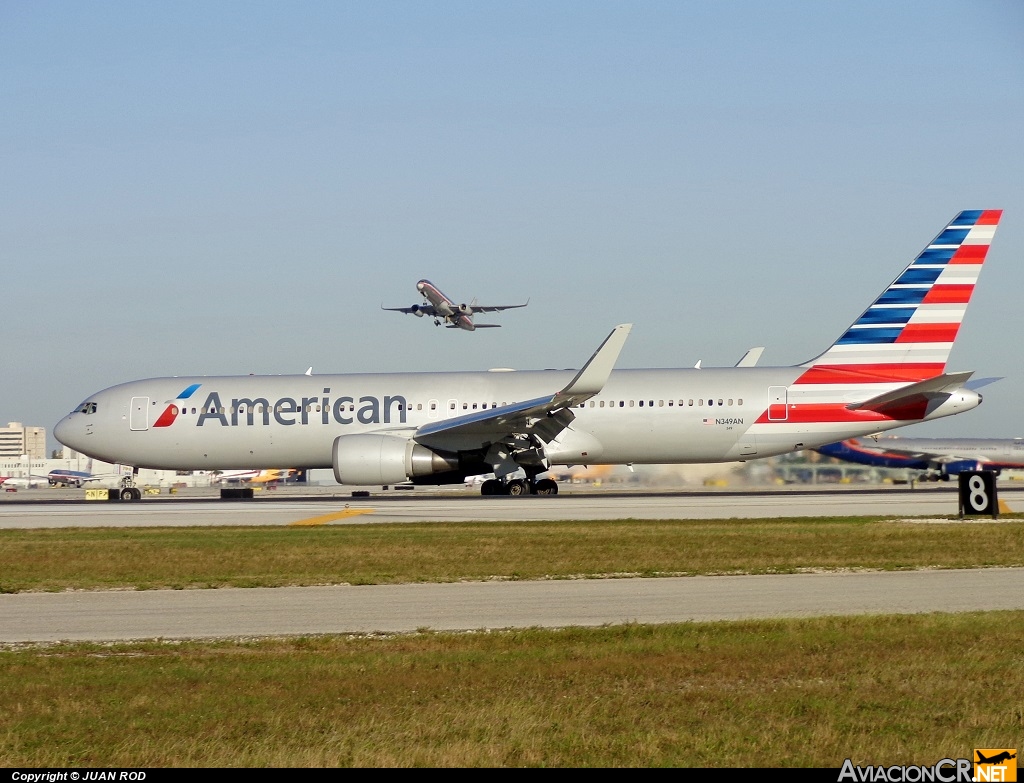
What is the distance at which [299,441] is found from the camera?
3694 cm

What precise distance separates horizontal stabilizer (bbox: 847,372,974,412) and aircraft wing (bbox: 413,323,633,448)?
7.95 metres

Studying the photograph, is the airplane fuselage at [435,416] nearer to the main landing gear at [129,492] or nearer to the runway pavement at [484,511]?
the main landing gear at [129,492]

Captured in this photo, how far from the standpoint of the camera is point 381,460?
33281mm

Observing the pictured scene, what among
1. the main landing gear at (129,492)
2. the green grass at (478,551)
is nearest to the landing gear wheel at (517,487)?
the green grass at (478,551)

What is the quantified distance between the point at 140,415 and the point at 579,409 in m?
14.5

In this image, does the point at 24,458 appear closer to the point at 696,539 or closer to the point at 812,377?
the point at 812,377

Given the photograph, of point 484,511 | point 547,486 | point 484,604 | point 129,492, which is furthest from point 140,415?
point 484,604

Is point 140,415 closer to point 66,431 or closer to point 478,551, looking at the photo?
point 66,431

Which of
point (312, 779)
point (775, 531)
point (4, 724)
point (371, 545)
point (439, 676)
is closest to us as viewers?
point (312, 779)

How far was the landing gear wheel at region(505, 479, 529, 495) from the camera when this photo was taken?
1420 inches

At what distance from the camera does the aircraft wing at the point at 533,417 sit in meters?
31.3

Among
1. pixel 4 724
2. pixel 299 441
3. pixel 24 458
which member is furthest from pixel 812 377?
pixel 24 458

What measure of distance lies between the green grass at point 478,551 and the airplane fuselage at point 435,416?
10252 millimetres

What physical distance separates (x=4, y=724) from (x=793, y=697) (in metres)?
5.29
